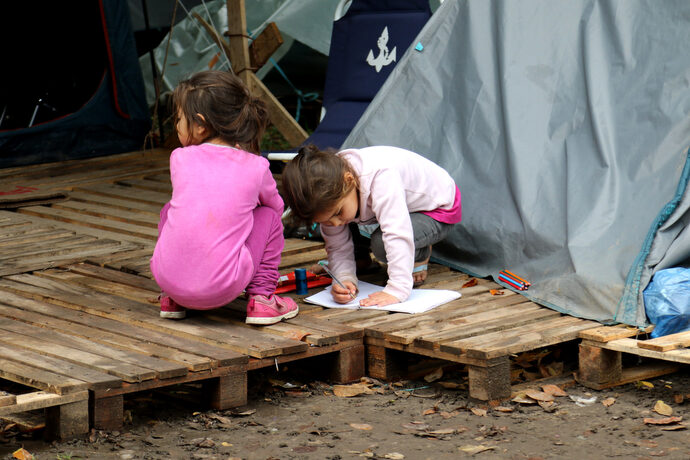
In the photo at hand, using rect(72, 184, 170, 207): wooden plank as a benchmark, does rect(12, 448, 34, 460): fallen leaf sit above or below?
below

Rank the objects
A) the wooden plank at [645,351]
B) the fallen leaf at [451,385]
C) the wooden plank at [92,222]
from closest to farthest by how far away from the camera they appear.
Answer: the wooden plank at [645,351]
the fallen leaf at [451,385]
the wooden plank at [92,222]

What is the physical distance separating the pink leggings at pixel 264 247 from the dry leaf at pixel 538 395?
2.87 feet

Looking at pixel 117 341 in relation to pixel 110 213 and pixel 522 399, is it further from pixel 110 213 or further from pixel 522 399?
pixel 110 213

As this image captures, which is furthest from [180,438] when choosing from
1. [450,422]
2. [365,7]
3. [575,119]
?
[365,7]

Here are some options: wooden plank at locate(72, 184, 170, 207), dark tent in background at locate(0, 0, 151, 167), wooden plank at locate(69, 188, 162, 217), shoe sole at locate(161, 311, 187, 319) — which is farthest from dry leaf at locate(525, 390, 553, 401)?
dark tent in background at locate(0, 0, 151, 167)

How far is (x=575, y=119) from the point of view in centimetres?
367

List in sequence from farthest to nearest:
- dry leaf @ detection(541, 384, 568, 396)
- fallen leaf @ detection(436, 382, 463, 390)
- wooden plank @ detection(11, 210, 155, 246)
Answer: wooden plank @ detection(11, 210, 155, 246)
fallen leaf @ detection(436, 382, 463, 390)
dry leaf @ detection(541, 384, 568, 396)

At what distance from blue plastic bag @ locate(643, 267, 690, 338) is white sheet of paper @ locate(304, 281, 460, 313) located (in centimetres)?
66

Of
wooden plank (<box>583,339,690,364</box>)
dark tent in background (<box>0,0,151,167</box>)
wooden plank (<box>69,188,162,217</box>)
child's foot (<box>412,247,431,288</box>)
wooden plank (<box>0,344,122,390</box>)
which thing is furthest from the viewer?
dark tent in background (<box>0,0,151,167</box>)

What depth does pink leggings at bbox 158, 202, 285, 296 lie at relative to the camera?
3148 mm

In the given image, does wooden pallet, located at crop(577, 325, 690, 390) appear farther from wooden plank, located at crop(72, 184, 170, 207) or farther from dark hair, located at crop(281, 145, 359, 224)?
wooden plank, located at crop(72, 184, 170, 207)

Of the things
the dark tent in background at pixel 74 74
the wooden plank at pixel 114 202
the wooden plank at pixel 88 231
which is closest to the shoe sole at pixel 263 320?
the wooden plank at pixel 88 231

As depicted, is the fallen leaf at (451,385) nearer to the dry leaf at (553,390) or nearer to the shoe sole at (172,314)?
the dry leaf at (553,390)

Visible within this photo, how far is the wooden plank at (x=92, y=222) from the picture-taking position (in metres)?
4.62
